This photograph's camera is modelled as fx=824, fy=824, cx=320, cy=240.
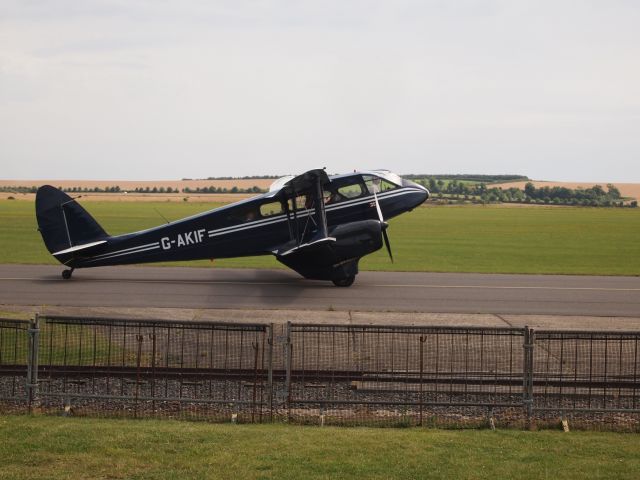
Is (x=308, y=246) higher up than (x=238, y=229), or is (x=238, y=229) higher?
(x=238, y=229)

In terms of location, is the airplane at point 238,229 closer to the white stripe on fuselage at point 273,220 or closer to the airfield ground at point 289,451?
the white stripe on fuselage at point 273,220

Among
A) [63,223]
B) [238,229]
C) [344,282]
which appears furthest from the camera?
[238,229]

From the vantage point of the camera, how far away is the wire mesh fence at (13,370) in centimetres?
1222

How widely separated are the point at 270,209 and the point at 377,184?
3686 millimetres

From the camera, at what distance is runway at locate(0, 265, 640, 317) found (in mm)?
22484

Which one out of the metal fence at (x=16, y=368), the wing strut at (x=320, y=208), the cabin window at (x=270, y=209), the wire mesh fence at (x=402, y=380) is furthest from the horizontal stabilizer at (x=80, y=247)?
the wire mesh fence at (x=402, y=380)

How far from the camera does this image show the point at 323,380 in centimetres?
1374

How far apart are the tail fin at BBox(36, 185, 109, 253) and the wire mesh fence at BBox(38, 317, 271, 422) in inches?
423

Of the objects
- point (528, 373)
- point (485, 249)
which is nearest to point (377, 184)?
point (528, 373)

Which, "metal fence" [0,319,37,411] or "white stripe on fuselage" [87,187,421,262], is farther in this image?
"white stripe on fuselage" [87,187,421,262]

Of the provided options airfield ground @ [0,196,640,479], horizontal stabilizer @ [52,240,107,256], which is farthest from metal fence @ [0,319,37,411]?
horizontal stabilizer @ [52,240,107,256]

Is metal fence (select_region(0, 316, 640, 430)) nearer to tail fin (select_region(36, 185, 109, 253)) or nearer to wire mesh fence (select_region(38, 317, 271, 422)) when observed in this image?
wire mesh fence (select_region(38, 317, 271, 422))

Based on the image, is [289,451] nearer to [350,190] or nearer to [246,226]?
[246,226]

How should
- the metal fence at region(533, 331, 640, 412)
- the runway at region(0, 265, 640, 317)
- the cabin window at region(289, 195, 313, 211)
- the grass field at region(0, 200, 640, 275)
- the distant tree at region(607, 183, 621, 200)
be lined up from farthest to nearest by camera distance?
the distant tree at region(607, 183, 621, 200), the grass field at region(0, 200, 640, 275), the cabin window at region(289, 195, 313, 211), the runway at region(0, 265, 640, 317), the metal fence at region(533, 331, 640, 412)
